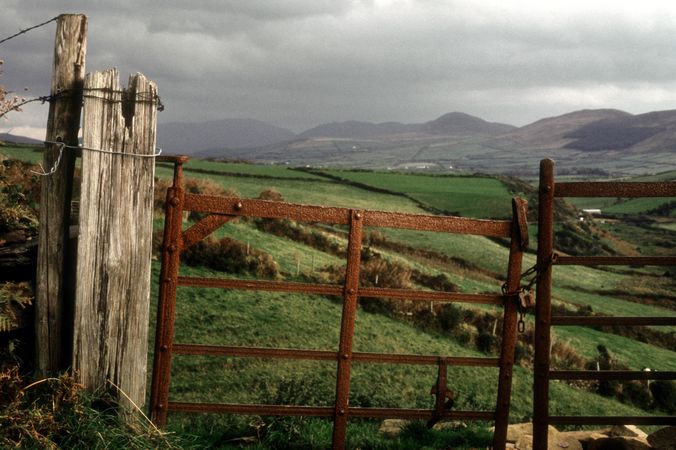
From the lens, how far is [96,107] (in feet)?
18.7

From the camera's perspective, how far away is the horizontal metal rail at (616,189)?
6.54m

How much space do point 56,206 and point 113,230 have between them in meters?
0.56

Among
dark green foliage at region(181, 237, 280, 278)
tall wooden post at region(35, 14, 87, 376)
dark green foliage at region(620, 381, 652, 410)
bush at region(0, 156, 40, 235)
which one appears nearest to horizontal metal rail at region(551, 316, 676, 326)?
tall wooden post at region(35, 14, 87, 376)

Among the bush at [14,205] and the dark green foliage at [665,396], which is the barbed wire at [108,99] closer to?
the bush at [14,205]

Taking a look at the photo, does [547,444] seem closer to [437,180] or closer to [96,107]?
[96,107]

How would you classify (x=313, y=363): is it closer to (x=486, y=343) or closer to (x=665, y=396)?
(x=486, y=343)

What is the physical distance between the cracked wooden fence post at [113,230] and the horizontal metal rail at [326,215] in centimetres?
55

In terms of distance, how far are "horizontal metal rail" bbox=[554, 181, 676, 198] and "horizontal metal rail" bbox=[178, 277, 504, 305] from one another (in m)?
1.32

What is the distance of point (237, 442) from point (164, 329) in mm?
1626

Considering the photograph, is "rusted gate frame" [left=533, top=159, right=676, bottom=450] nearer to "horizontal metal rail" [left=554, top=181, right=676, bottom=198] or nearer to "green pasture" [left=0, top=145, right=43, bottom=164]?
"horizontal metal rail" [left=554, top=181, right=676, bottom=198]

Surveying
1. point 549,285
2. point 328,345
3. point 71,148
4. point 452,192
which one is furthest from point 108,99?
point 452,192

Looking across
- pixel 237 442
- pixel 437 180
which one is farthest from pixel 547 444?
pixel 437 180

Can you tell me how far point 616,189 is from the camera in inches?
262

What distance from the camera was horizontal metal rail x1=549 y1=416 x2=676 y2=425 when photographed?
6562 mm
